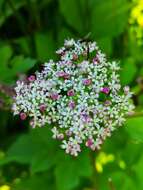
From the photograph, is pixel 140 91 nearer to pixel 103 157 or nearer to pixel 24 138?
pixel 103 157

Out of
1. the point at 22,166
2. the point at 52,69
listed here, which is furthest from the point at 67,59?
the point at 22,166

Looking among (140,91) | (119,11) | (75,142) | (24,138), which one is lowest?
(75,142)

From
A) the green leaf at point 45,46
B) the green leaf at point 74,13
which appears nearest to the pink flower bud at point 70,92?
the green leaf at point 45,46

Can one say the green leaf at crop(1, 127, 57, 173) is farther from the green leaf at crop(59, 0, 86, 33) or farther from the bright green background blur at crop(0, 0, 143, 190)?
the green leaf at crop(59, 0, 86, 33)

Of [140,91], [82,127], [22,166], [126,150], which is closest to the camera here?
[82,127]

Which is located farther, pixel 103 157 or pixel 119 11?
pixel 119 11

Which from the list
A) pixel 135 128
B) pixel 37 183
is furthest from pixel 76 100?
pixel 37 183
